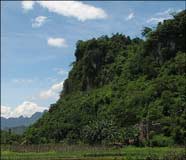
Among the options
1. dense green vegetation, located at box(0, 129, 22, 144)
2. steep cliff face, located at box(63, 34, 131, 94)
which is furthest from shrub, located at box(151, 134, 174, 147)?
dense green vegetation, located at box(0, 129, 22, 144)

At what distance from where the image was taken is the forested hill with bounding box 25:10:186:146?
81812 millimetres

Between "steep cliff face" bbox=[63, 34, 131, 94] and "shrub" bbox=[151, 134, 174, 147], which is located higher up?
"steep cliff face" bbox=[63, 34, 131, 94]

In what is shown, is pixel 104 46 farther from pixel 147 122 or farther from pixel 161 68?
pixel 147 122

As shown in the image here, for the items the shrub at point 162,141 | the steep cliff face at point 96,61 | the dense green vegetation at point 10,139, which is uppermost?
the steep cliff face at point 96,61

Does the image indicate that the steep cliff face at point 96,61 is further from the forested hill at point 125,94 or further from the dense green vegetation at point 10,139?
the dense green vegetation at point 10,139

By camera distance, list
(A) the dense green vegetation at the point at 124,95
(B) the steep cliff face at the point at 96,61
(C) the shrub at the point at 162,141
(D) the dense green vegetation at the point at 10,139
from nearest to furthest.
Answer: (C) the shrub at the point at 162,141 < (A) the dense green vegetation at the point at 124,95 < (D) the dense green vegetation at the point at 10,139 < (B) the steep cliff face at the point at 96,61

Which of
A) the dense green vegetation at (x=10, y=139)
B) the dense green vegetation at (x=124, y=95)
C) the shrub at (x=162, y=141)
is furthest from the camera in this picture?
the dense green vegetation at (x=10, y=139)

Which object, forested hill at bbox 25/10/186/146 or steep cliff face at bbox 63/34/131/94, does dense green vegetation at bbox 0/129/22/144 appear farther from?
steep cliff face at bbox 63/34/131/94

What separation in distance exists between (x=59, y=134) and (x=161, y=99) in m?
24.9

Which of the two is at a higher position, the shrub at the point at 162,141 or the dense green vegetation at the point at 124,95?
the dense green vegetation at the point at 124,95

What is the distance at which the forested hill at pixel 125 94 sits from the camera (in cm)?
8181

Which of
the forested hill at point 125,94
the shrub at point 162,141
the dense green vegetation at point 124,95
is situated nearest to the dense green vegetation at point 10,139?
the dense green vegetation at point 124,95

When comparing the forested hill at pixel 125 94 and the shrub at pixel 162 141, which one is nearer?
the shrub at pixel 162 141

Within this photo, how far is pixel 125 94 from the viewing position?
99.4 meters
